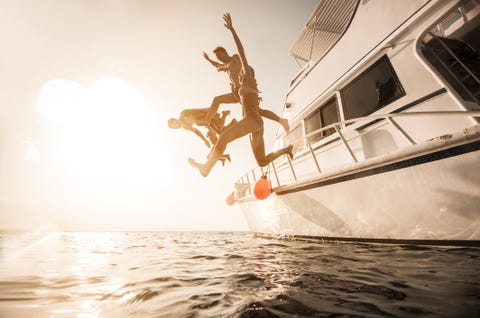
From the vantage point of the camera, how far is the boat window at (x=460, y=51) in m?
3.11

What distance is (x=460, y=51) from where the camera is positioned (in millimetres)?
3508

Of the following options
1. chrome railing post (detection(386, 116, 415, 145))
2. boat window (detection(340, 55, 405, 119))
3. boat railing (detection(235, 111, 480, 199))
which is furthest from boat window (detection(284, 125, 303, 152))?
chrome railing post (detection(386, 116, 415, 145))

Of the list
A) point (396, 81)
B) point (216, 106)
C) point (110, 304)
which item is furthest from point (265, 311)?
point (396, 81)

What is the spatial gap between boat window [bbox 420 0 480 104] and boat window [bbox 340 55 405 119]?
530mm

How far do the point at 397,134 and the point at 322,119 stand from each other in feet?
7.02

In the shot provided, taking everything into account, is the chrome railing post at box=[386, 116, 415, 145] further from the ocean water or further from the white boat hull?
the ocean water

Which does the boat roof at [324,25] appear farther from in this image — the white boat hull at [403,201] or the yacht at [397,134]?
the white boat hull at [403,201]

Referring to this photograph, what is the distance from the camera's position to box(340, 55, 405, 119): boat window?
3853 millimetres

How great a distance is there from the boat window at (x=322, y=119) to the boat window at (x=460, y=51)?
1.88 m

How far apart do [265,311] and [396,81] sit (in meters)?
4.04

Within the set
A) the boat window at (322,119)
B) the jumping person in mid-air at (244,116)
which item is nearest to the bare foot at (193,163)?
the jumping person in mid-air at (244,116)

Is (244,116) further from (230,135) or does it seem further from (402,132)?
(402,132)

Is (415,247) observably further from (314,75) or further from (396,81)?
(314,75)

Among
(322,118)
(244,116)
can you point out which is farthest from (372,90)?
(244,116)
